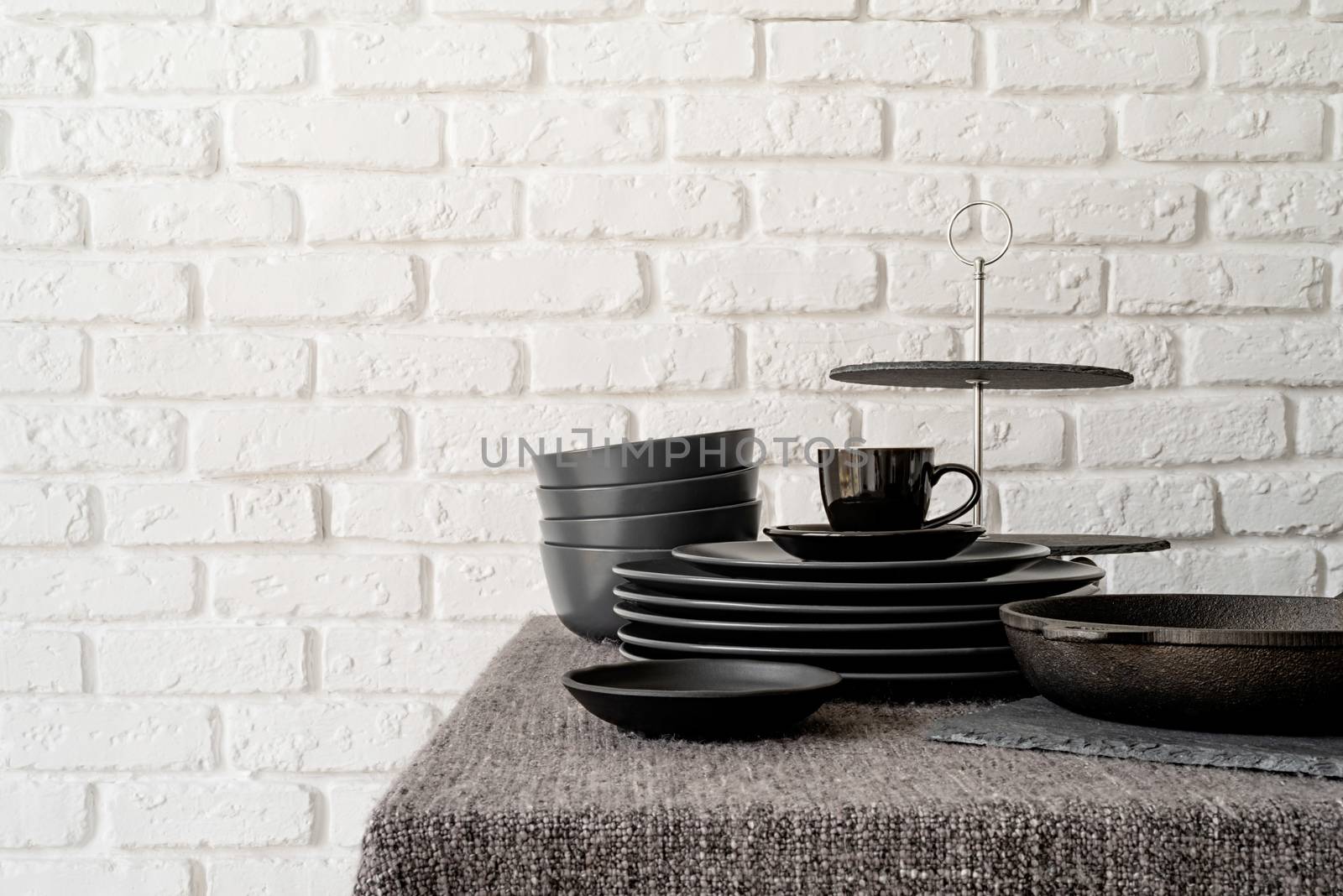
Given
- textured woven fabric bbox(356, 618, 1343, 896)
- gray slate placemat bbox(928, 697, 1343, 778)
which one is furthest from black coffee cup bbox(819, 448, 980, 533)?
textured woven fabric bbox(356, 618, 1343, 896)

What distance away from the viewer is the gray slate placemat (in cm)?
54

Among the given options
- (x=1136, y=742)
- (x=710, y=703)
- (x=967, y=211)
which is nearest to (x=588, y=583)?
(x=710, y=703)

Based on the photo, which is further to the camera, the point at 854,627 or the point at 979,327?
the point at 979,327

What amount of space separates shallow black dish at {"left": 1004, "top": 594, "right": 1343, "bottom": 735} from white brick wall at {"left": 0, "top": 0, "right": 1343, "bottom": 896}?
0.94 m

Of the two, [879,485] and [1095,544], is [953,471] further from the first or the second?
[1095,544]

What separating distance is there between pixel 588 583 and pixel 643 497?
0.30 feet

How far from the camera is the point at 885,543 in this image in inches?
30.5

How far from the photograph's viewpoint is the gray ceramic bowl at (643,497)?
1.04 metres

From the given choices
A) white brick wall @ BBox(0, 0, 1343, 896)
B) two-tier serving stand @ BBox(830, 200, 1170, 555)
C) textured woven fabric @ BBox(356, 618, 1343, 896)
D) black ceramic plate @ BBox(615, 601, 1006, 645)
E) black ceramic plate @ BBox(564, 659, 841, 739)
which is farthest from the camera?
white brick wall @ BBox(0, 0, 1343, 896)

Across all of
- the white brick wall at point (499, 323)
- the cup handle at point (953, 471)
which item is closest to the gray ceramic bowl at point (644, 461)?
the cup handle at point (953, 471)

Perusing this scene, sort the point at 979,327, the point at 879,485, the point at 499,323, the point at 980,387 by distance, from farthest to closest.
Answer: the point at 499,323 < the point at 979,327 < the point at 980,387 < the point at 879,485

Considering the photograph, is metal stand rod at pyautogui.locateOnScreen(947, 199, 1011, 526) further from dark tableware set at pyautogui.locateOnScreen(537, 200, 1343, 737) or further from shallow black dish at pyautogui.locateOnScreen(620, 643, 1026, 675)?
shallow black dish at pyautogui.locateOnScreen(620, 643, 1026, 675)

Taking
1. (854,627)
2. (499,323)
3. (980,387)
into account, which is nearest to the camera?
(854,627)

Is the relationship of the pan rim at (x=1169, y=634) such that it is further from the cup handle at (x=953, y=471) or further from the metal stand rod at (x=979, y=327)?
the metal stand rod at (x=979, y=327)
